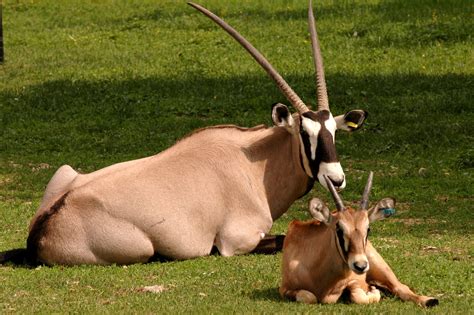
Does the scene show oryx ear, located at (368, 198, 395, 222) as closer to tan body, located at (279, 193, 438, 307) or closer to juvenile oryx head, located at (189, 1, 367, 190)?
tan body, located at (279, 193, 438, 307)

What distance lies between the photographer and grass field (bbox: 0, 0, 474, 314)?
10.5m

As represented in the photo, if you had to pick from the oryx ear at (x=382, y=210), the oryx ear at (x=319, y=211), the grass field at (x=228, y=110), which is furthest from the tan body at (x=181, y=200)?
the oryx ear at (x=382, y=210)

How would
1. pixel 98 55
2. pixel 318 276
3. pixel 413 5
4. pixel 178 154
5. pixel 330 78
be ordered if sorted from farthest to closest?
pixel 413 5 → pixel 98 55 → pixel 330 78 → pixel 178 154 → pixel 318 276

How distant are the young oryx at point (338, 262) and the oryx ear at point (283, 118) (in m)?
2.58

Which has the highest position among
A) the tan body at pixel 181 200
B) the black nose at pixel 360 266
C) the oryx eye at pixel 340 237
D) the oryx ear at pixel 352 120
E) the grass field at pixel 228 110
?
the oryx eye at pixel 340 237

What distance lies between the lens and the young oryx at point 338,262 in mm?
9234

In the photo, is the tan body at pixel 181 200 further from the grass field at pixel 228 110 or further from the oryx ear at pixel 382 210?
the oryx ear at pixel 382 210

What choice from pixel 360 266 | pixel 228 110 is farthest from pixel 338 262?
pixel 228 110

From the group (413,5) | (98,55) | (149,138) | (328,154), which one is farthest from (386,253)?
(413,5)

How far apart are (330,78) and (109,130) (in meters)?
4.22

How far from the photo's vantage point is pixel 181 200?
1220cm

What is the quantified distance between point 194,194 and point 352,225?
10.7ft

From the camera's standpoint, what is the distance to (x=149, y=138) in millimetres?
19484

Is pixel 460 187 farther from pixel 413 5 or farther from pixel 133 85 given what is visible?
pixel 413 5
